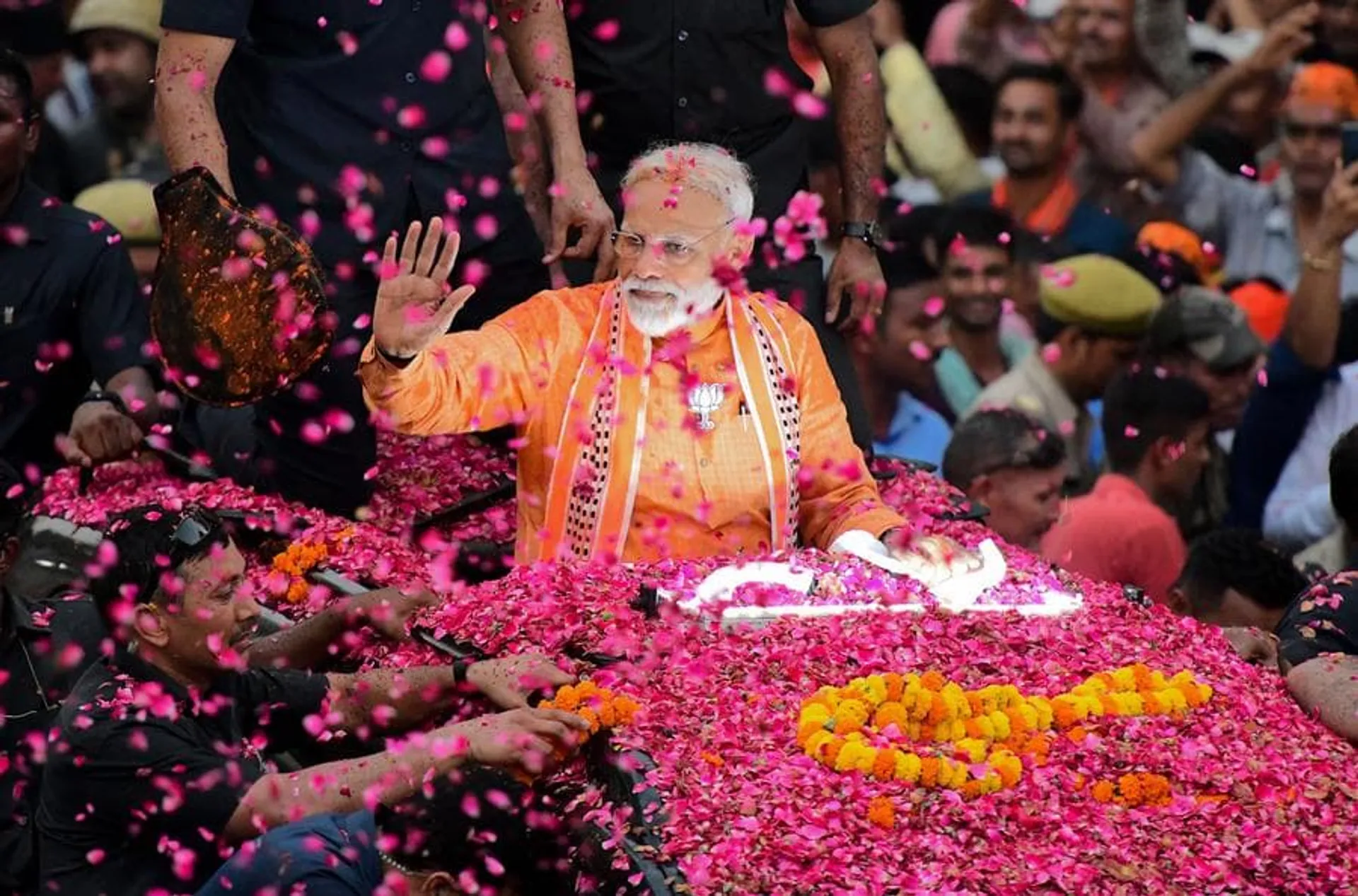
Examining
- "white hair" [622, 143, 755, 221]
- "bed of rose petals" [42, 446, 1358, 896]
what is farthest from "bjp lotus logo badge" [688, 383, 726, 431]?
"bed of rose petals" [42, 446, 1358, 896]

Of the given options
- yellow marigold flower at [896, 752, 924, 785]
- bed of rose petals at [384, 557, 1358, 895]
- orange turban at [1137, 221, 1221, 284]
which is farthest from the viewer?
orange turban at [1137, 221, 1221, 284]

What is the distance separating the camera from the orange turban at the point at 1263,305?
36.3ft

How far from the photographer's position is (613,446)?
855 centimetres

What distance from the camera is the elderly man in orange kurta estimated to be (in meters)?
8.55

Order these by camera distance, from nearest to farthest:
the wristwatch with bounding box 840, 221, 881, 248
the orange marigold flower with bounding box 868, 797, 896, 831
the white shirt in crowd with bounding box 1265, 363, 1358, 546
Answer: the orange marigold flower with bounding box 868, 797, 896, 831
the wristwatch with bounding box 840, 221, 881, 248
the white shirt in crowd with bounding box 1265, 363, 1358, 546

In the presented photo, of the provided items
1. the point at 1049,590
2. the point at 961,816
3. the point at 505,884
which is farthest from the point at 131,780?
the point at 1049,590

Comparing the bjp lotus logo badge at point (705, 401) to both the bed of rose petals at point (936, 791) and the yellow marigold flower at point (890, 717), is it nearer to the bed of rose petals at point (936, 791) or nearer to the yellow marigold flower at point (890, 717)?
the bed of rose petals at point (936, 791)

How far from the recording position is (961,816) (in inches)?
264

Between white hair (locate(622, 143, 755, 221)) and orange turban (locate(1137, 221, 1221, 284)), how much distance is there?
2866mm

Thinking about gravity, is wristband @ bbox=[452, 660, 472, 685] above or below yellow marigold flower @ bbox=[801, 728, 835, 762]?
below

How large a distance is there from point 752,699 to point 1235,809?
114 centimetres

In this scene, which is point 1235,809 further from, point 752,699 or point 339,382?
point 339,382

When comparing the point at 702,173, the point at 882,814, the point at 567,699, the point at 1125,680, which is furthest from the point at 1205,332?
the point at 882,814

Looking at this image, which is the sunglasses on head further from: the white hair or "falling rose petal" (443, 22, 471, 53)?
"falling rose petal" (443, 22, 471, 53)
